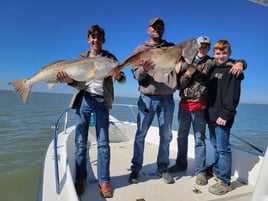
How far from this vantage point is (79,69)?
2504 millimetres

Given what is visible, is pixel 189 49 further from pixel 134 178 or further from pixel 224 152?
pixel 134 178

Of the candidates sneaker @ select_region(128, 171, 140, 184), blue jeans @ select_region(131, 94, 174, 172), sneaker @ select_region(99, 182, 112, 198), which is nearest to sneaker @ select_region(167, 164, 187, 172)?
blue jeans @ select_region(131, 94, 174, 172)

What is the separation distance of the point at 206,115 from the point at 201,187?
918 mm

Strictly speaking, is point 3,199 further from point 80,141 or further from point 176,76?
point 176,76

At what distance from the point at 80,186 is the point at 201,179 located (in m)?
1.54

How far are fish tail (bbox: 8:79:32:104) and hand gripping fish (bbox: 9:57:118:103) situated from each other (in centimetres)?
3

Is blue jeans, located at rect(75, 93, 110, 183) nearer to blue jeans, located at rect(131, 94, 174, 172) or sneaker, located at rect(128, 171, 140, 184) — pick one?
sneaker, located at rect(128, 171, 140, 184)

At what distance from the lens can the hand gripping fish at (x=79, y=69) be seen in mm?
2480

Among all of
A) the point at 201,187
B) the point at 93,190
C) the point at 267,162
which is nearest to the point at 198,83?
the point at 201,187

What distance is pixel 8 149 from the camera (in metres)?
7.91

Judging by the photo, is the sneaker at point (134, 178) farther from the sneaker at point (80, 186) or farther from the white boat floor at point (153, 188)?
the sneaker at point (80, 186)

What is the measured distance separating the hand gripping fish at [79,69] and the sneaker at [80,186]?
3.79ft

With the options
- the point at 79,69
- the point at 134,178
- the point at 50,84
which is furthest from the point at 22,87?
the point at 134,178

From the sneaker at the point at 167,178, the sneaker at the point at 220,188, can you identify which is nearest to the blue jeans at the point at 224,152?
the sneaker at the point at 220,188
